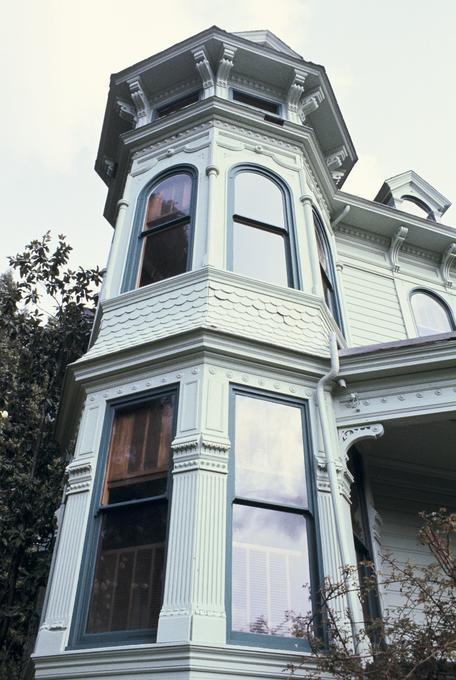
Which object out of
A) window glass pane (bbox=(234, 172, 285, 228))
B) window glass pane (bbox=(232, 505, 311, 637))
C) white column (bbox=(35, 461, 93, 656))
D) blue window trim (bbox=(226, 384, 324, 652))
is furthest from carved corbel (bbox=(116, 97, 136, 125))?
window glass pane (bbox=(232, 505, 311, 637))

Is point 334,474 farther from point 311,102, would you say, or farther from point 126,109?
point 126,109

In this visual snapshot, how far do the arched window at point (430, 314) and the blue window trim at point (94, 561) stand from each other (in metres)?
5.78

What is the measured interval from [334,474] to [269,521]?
2.48 feet

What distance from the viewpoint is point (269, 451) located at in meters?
5.82

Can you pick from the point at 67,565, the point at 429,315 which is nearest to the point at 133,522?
the point at 67,565

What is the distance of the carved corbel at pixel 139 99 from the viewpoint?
33.0 ft

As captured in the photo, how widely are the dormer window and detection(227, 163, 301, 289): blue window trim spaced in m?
1.88

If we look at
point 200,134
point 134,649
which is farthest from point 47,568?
point 200,134

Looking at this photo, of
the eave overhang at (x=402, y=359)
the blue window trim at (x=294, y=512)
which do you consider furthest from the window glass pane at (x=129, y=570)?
the eave overhang at (x=402, y=359)

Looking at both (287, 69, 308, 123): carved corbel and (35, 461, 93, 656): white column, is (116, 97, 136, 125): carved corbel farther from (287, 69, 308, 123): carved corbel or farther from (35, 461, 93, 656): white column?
(35, 461, 93, 656): white column

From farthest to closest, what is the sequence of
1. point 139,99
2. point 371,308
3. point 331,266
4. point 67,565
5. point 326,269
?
point 139,99 < point 371,308 < point 331,266 < point 326,269 < point 67,565

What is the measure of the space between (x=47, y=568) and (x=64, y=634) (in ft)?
7.94

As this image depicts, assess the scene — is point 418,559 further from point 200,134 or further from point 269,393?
point 200,134

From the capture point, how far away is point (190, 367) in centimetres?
609
